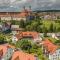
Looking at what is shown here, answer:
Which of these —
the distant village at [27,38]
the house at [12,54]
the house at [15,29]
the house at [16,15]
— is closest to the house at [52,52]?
the distant village at [27,38]

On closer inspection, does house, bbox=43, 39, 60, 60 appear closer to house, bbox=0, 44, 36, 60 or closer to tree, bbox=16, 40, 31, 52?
tree, bbox=16, 40, 31, 52

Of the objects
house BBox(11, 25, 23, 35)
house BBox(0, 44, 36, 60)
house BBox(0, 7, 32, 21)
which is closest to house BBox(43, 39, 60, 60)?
house BBox(0, 44, 36, 60)

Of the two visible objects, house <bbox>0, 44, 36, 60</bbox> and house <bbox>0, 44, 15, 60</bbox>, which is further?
house <bbox>0, 44, 15, 60</bbox>

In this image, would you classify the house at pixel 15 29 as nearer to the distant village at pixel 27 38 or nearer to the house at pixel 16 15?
the distant village at pixel 27 38

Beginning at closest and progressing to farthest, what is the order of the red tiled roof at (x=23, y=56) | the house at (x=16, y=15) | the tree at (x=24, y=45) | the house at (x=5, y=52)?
the red tiled roof at (x=23, y=56)
the house at (x=5, y=52)
the tree at (x=24, y=45)
the house at (x=16, y=15)

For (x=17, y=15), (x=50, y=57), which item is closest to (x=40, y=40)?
(x=50, y=57)

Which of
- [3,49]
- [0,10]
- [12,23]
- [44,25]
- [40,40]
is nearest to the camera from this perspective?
[3,49]

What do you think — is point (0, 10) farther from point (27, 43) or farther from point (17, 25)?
point (27, 43)

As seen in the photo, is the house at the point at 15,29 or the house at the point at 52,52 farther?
the house at the point at 15,29

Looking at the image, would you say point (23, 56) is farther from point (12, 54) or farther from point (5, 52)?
point (5, 52)

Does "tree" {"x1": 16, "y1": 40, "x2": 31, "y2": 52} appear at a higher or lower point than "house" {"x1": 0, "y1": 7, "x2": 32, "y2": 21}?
higher

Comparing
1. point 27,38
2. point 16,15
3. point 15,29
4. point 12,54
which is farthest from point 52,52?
point 16,15
